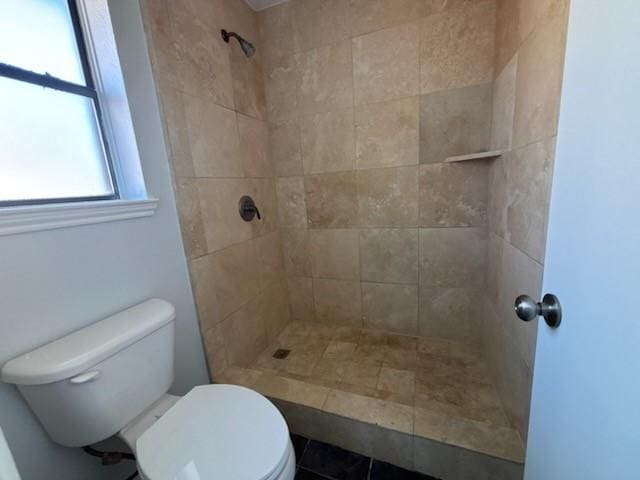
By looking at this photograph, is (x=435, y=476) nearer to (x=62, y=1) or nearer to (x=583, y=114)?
(x=583, y=114)

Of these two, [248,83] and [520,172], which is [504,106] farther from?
[248,83]

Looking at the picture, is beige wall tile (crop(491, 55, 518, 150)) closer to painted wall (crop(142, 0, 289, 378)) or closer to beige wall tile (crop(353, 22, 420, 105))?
beige wall tile (crop(353, 22, 420, 105))

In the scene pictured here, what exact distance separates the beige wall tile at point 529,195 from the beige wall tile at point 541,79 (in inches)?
2.2

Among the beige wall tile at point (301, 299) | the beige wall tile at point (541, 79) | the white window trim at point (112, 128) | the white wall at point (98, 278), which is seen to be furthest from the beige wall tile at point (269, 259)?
the beige wall tile at point (541, 79)

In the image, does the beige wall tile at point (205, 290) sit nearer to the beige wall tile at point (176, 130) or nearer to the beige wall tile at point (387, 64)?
the beige wall tile at point (176, 130)

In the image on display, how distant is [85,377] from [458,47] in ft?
6.66

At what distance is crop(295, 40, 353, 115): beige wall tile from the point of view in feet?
5.08

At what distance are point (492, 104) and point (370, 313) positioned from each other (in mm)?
1434

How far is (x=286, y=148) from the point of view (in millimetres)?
1781

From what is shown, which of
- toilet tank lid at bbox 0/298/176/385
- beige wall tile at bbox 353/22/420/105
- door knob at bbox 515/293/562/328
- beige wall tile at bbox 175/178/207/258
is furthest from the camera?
beige wall tile at bbox 353/22/420/105

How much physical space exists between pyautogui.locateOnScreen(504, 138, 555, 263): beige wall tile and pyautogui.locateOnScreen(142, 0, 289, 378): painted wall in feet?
4.40

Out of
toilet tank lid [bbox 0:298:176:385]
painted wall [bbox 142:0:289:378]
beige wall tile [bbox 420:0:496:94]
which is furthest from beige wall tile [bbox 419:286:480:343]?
toilet tank lid [bbox 0:298:176:385]

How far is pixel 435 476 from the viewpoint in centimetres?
108

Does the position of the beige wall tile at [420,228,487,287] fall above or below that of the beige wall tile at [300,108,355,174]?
below
